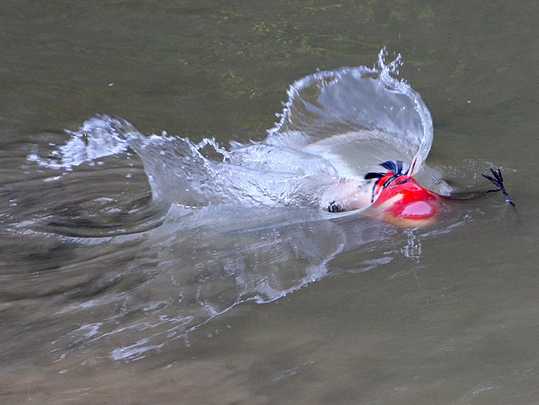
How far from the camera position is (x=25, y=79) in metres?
7.08

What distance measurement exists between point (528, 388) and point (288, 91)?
3999 millimetres

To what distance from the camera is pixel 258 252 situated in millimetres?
4383

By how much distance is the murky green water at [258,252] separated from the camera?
3.19m

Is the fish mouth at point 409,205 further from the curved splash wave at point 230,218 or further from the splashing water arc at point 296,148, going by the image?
the splashing water arc at point 296,148

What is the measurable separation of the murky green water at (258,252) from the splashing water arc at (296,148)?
0.70 feet

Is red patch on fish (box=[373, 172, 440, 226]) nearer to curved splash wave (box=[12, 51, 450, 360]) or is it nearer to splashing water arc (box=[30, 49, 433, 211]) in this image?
curved splash wave (box=[12, 51, 450, 360])

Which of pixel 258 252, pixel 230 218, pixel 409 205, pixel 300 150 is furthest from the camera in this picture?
pixel 300 150

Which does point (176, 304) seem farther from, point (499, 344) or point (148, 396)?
point (499, 344)

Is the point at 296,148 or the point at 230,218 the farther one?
the point at 296,148

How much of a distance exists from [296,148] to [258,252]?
4.82 feet

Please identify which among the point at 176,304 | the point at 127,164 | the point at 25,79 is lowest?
the point at 176,304

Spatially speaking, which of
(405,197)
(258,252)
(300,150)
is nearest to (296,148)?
(300,150)

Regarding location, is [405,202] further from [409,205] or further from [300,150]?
[300,150]

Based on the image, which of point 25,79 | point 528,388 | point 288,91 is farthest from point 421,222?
point 25,79
